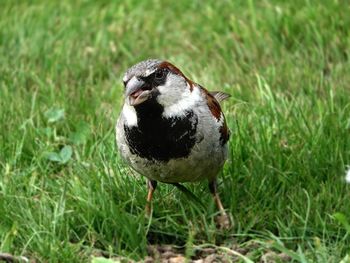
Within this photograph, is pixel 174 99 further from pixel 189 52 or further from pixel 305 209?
pixel 189 52

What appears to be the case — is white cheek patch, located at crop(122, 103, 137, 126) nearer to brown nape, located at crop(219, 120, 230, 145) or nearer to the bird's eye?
the bird's eye

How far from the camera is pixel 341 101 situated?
4.83 m

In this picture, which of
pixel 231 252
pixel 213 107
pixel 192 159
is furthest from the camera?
pixel 213 107

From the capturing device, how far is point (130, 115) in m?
3.69

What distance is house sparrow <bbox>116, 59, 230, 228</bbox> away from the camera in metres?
3.56

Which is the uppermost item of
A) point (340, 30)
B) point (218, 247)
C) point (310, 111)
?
point (340, 30)

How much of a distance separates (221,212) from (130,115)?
2.09ft

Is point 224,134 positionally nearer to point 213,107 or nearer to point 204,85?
point 213,107

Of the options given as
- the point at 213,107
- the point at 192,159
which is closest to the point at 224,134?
the point at 213,107

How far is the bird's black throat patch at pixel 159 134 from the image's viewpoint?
3.63 meters

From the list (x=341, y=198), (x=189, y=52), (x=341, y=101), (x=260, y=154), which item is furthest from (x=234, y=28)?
(x=341, y=198)

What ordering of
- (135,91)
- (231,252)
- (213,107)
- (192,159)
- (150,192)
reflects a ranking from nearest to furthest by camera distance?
(135,91) → (231,252) → (192,159) → (213,107) → (150,192)

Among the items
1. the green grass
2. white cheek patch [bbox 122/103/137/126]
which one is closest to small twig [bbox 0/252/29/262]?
the green grass

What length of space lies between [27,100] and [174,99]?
1.73 metres
